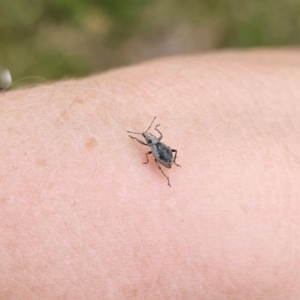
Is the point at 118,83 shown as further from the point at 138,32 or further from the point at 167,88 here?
the point at 138,32

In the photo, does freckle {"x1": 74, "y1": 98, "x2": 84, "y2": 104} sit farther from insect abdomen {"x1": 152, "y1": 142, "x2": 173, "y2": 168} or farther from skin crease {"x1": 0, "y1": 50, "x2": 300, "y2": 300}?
insect abdomen {"x1": 152, "y1": 142, "x2": 173, "y2": 168}

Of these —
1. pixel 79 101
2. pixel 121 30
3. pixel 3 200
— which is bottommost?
pixel 121 30

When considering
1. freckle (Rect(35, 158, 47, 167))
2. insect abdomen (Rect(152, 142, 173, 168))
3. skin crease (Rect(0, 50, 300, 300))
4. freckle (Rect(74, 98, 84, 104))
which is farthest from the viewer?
freckle (Rect(74, 98, 84, 104))

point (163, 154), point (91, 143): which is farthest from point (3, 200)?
point (163, 154)

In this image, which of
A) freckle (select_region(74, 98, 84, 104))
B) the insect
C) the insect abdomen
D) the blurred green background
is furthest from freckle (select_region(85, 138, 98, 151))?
the blurred green background

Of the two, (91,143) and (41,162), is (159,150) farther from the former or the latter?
(41,162)

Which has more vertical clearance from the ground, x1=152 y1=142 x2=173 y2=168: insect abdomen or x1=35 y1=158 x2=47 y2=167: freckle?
x1=35 y1=158 x2=47 y2=167: freckle
